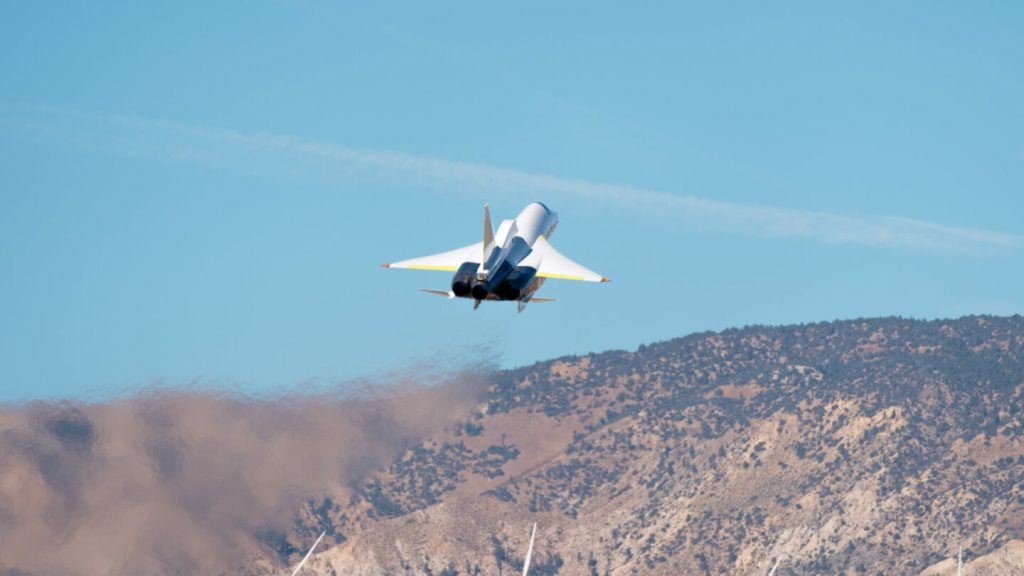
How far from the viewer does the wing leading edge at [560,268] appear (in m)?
89.2

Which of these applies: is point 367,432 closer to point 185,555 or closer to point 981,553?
point 185,555

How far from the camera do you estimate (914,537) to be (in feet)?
640

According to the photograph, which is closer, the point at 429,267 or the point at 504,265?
the point at 504,265

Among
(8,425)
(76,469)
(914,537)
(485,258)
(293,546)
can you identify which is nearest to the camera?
(485,258)

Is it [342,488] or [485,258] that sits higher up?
[485,258]

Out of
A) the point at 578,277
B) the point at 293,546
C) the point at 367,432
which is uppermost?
the point at 578,277

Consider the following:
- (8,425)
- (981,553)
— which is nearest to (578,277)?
(8,425)

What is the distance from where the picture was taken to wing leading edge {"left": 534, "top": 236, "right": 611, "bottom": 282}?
89.2 metres

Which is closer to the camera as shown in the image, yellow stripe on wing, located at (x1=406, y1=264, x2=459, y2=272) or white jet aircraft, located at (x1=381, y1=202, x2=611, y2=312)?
white jet aircraft, located at (x1=381, y1=202, x2=611, y2=312)

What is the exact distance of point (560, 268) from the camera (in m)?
90.6

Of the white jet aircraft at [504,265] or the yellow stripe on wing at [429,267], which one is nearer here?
the white jet aircraft at [504,265]

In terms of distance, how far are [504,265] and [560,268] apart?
426 cm

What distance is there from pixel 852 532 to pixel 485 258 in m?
120

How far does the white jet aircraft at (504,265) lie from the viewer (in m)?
85.6
